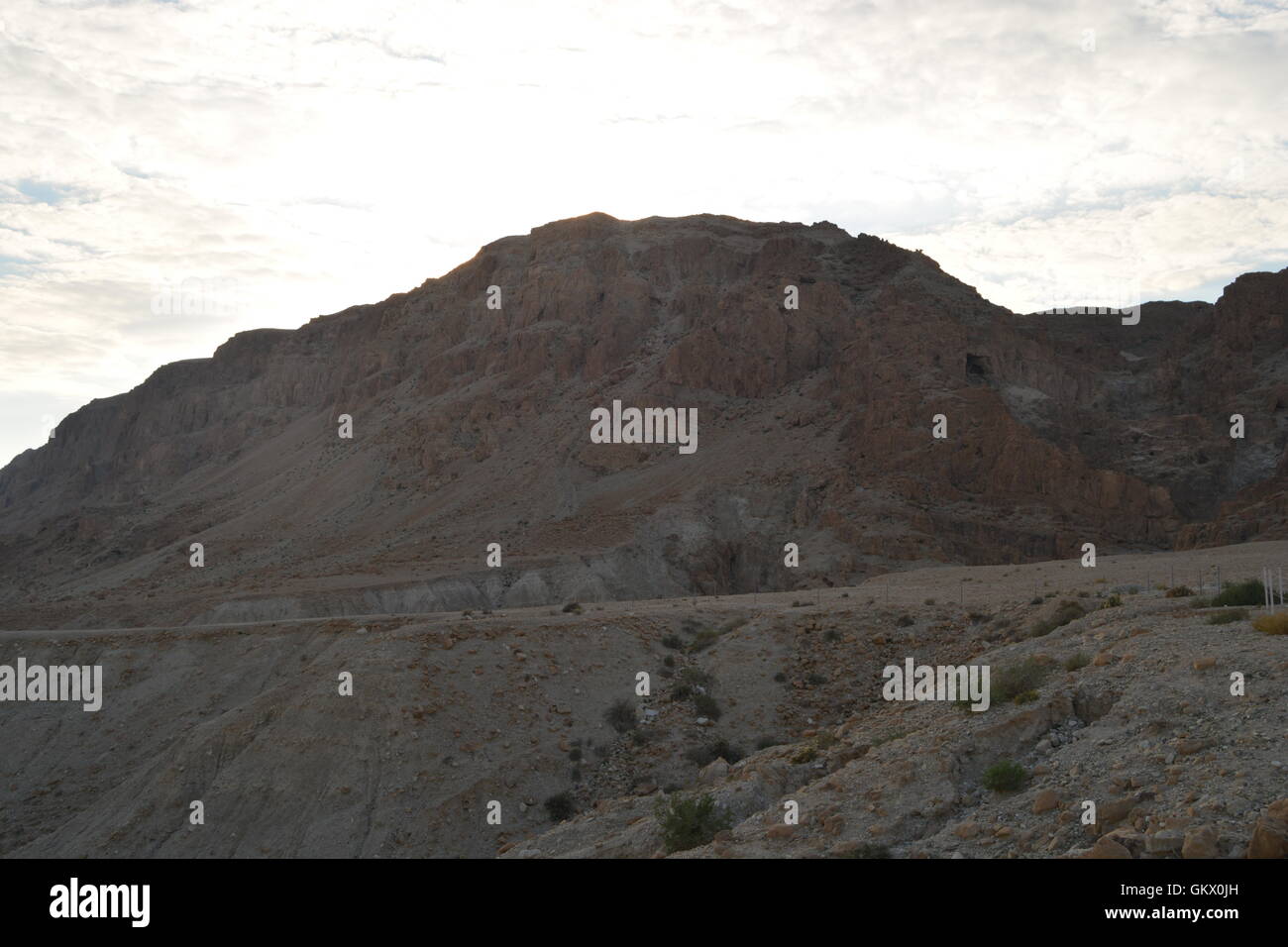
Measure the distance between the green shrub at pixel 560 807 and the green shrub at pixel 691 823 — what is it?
6.10 meters

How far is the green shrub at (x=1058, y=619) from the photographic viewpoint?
19297mm

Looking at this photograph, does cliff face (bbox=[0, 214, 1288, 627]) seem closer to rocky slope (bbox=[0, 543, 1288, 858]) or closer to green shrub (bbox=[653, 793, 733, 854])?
rocky slope (bbox=[0, 543, 1288, 858])

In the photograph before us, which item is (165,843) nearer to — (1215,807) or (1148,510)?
(1215,807)

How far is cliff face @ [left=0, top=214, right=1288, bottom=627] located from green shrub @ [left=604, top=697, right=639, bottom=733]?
77.5 ft

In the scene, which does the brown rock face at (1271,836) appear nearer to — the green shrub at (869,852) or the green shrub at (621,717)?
the green shrub at (869,852)

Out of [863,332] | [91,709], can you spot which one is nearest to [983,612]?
[91,709]

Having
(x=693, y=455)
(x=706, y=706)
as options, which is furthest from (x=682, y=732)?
(x=693, y=455)

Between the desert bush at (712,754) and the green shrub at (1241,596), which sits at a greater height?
the green shrub at (1241,596)

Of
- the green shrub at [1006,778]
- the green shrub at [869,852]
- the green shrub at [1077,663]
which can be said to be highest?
the green shrub at [1077,663]

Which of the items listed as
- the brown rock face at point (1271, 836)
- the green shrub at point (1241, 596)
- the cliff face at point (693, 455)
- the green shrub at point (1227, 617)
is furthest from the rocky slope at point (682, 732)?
the cliff face at point (693, 455)

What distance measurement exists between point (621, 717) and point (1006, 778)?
11.8 metres

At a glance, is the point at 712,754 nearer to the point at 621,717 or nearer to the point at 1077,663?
the point at 621,717

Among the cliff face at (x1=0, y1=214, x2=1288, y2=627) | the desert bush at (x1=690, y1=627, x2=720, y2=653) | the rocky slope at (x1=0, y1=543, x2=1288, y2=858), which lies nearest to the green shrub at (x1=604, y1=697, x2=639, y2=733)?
the rocky slope at (x1=0, y1=543, x2=1288, y2=858)

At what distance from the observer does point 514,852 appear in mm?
14664
